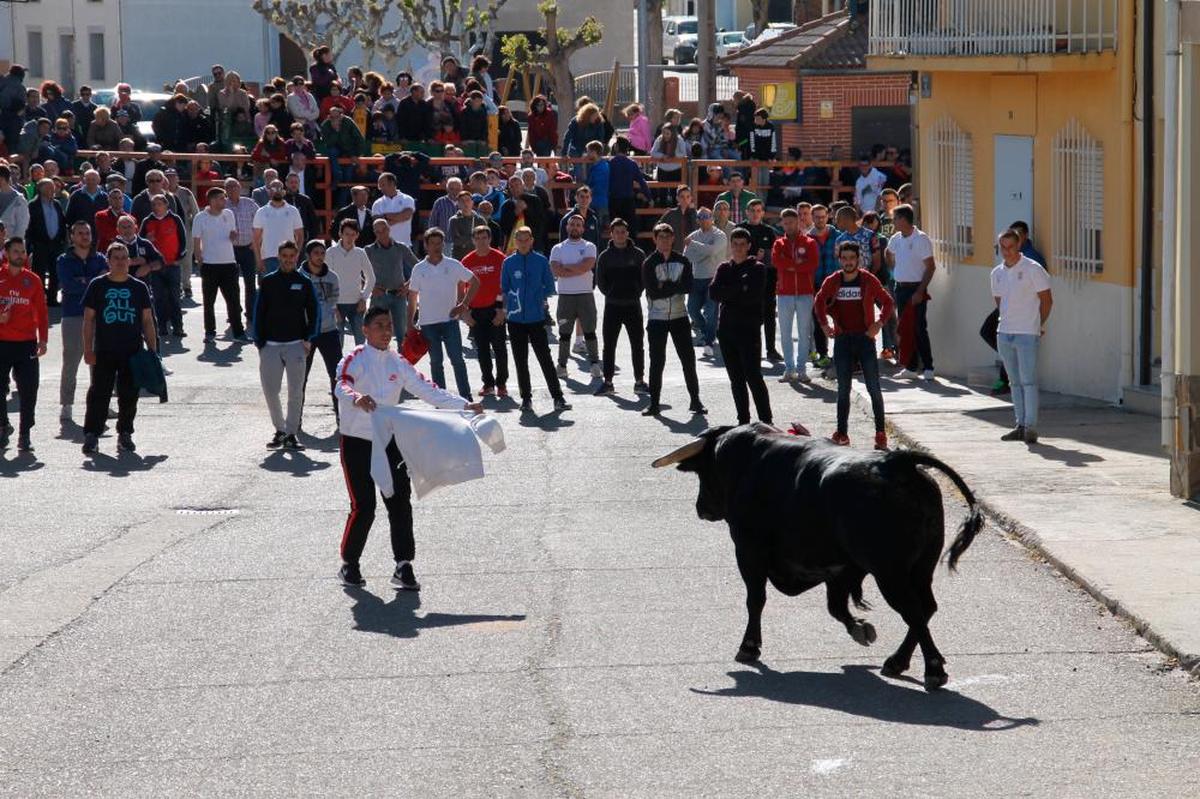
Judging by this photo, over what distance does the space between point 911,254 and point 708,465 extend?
11.4 meters

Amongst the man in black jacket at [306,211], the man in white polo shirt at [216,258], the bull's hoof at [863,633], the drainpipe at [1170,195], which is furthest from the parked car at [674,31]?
the bull's hoof at [863,633]

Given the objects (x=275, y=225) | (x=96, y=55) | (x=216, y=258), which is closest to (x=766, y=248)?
(x=275, y=225)

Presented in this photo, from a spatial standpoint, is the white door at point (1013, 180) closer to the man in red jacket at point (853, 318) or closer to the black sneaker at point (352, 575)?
the man in red jacket at point (853, 318)

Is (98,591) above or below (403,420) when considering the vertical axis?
below

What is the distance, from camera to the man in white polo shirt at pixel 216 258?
24.5 m

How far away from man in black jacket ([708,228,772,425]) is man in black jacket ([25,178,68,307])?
1119cm

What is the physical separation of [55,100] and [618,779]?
81.7 ft

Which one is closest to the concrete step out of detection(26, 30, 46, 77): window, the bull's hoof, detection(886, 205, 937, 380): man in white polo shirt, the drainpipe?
detection(886, 205, 937, 380): man in white polo shirt

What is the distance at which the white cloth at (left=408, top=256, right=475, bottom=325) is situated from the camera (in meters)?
19.6

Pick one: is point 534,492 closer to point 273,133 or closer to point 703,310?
point 703,310

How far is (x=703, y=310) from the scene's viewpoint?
23.6 metres

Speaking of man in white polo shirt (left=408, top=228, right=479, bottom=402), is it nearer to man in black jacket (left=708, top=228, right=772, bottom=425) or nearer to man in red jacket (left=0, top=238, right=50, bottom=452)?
man in black jacket (left=708, top=228, right=772, bottom=425)

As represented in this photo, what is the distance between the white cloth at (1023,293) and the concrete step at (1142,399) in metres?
2.03

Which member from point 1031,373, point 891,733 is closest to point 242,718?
point 891,733
